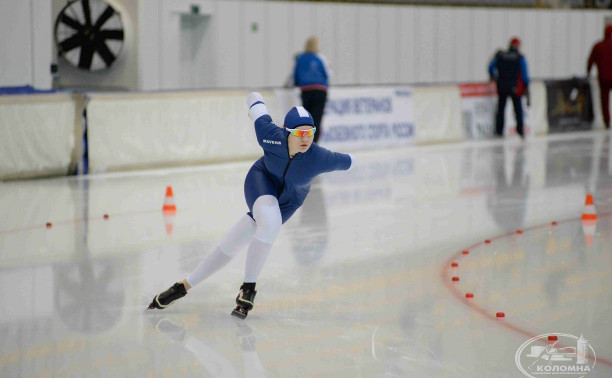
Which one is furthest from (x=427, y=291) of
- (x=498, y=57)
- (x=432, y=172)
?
(x=498, y=57)

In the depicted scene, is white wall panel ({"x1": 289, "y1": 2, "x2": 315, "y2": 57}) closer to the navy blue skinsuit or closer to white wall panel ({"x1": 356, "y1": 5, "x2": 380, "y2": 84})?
white wall panel ({"x1": 356, "y1": 5, "x2": 380, "y2": 84})

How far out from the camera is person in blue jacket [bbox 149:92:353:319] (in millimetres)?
4875

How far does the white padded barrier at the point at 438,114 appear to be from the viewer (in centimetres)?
1510

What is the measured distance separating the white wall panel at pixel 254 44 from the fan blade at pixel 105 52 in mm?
3384

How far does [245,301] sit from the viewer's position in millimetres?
4965

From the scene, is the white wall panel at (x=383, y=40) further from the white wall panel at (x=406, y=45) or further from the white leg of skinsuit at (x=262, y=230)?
the white leg of skinsuit at (x=262, y=230)

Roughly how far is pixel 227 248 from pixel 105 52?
440 inches

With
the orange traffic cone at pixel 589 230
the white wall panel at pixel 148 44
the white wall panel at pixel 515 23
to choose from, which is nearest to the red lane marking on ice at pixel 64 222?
the orange traffic cone at pixel 589 230

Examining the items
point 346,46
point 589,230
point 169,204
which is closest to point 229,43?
point 346,46

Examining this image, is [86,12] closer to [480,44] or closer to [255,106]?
[255,106]

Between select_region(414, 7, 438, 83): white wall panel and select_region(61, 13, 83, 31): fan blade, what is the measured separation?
8.76m

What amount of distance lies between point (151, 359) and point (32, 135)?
23.0 feet

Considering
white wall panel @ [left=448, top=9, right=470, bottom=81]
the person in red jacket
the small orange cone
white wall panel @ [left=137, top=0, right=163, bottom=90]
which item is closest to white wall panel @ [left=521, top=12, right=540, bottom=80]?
white wall panel @ [left=448, top=9, right=470, bottom=81]

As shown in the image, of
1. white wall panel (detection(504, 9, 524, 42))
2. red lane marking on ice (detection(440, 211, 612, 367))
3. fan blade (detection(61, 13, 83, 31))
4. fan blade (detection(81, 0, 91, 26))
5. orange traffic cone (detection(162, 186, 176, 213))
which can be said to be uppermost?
white wall panel (detection(504, 9, 524, 42))
